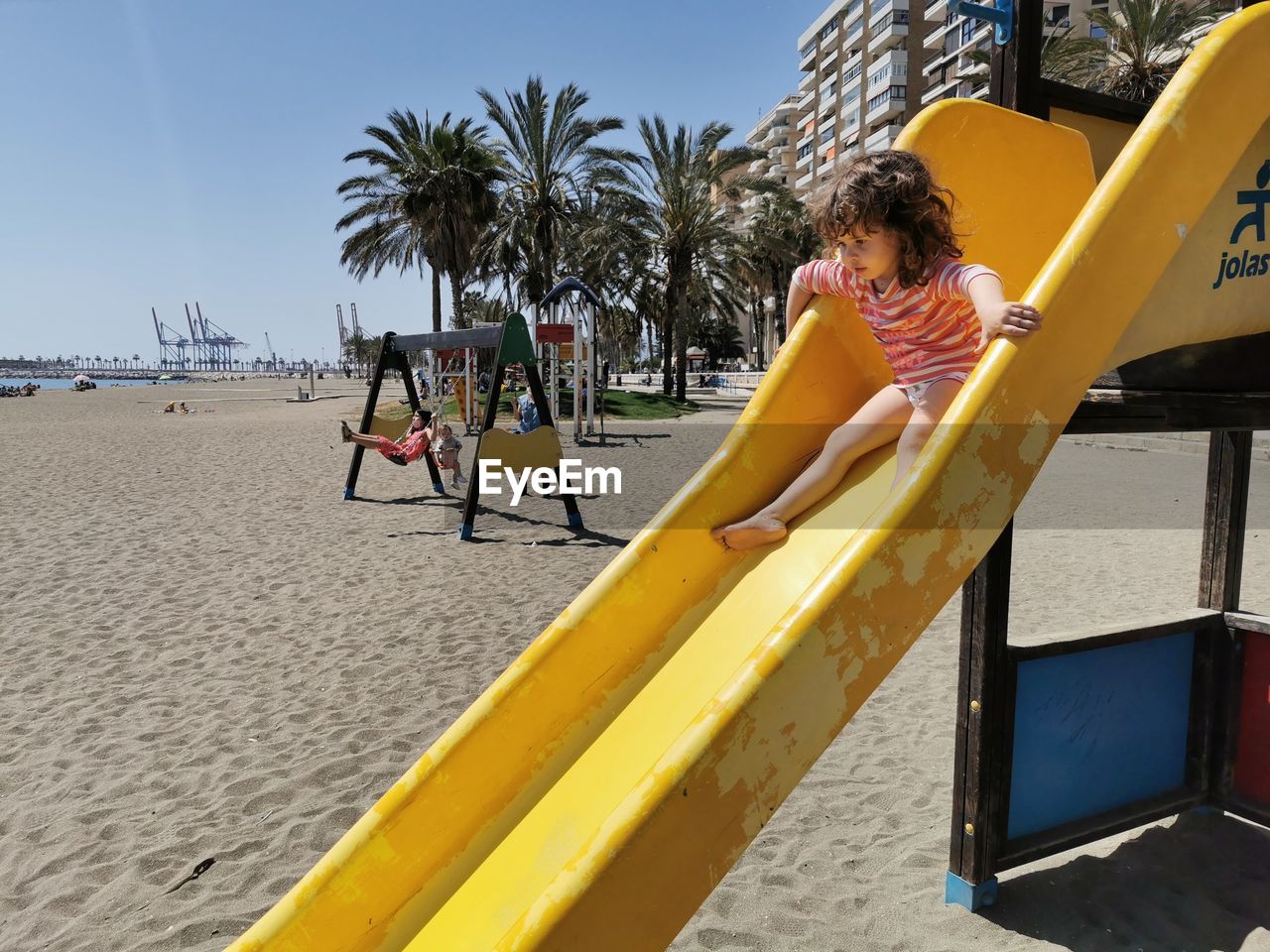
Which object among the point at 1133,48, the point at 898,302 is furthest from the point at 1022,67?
the point at 1133,48

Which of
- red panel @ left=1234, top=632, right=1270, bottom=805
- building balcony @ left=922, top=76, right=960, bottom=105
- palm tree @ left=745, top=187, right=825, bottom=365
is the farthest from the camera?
building balcony @ left=922, top=76, right=960, bottom=105

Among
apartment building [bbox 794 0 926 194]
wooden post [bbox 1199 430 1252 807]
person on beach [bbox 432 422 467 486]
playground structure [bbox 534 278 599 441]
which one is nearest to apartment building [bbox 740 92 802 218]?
apartment building [bbox 794 0 926 194]

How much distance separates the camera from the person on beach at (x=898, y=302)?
213 centimetres

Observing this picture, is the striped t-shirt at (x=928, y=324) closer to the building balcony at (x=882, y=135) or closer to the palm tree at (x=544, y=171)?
the palm tree at (x=544, y=171)

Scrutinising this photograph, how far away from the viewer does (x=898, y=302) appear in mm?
2254

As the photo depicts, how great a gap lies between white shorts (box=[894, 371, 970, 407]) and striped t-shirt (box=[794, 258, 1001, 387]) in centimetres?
1

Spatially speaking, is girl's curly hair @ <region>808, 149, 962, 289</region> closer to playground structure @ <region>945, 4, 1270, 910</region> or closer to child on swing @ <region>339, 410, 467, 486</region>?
playground structure @ <region>945, 4, 1270, 910</region>

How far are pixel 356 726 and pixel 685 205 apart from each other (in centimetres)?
2280

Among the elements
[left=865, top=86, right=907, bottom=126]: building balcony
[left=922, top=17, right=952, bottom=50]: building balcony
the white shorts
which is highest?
[left=922, top=17, right=952, bottom=50]: building balcony

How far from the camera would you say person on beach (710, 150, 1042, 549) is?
84.0 inches

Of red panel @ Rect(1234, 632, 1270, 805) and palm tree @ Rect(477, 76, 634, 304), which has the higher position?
palm tree @ Rect(477, 76, 634, 304)

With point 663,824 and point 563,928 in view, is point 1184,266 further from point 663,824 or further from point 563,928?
point 563,928

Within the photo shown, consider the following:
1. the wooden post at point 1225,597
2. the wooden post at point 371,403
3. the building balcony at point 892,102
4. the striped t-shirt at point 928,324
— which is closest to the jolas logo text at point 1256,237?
the striped t-shirt at point 928,324

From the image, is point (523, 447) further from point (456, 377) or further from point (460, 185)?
point (460, 185)
